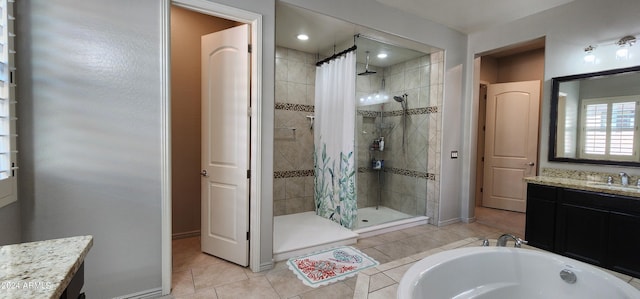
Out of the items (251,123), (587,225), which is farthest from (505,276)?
(251,123)

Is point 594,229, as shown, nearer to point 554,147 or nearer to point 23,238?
point 554,147

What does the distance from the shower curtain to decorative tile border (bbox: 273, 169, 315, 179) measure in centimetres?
25

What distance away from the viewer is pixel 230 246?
2547 millimetres

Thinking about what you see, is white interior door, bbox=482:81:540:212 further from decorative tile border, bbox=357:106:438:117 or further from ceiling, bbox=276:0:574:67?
decorative tile border, bbox=357:106:438:117

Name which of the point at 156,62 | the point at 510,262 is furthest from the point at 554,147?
the point at 156,62

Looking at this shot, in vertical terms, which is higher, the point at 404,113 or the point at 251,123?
the point at 404,113

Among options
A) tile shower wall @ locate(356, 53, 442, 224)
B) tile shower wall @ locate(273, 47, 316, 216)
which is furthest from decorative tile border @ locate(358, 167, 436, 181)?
tile shower wall @ locate(273, 47, 316, 216)

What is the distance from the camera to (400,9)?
323 centimetres

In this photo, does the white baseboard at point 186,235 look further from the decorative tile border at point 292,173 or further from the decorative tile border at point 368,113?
the decorative tile border at point 368,113

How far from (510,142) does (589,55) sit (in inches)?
77.7

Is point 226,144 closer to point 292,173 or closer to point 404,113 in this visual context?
point 292,173

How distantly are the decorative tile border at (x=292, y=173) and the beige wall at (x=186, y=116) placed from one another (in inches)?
42.0

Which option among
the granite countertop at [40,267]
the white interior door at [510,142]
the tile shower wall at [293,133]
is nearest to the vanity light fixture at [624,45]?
the white interior door at [510,142]

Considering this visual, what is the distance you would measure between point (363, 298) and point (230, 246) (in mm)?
1570
